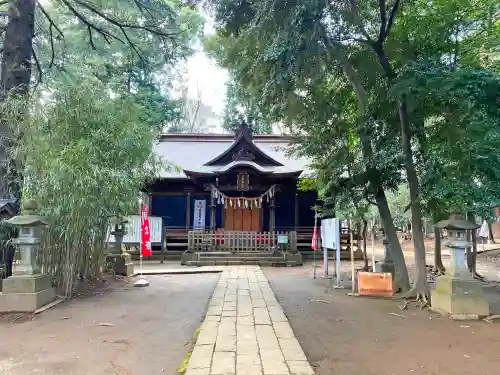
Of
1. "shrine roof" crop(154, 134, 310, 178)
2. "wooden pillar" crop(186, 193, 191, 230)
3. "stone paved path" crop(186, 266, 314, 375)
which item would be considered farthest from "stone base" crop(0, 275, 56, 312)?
"wooden pillar" crop(186, 193, 191, 230)

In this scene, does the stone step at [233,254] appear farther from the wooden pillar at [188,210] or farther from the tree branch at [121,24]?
the tree branch at [121,24]

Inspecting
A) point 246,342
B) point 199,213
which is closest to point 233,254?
point 199,213

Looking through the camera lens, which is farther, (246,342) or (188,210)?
(188,210)

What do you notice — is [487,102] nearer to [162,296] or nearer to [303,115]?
[303,115]

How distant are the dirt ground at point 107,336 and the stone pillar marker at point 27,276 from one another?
1.07 ft

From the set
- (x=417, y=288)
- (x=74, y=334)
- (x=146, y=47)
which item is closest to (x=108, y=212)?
(x=74, y=334)

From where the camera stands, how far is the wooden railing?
43.6 feet

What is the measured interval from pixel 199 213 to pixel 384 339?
39.8 feet

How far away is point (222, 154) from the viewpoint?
51.4ft

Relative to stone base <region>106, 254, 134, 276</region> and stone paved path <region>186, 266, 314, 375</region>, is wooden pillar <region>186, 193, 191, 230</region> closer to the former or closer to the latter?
stone base <region>106, 254, 134, 276</region>

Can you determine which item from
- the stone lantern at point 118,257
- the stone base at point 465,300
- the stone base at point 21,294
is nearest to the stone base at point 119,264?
the stone lantern at point 118,257

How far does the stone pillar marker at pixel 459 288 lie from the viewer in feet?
18.5

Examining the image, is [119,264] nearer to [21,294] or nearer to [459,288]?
[21,294]

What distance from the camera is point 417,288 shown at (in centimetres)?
686
